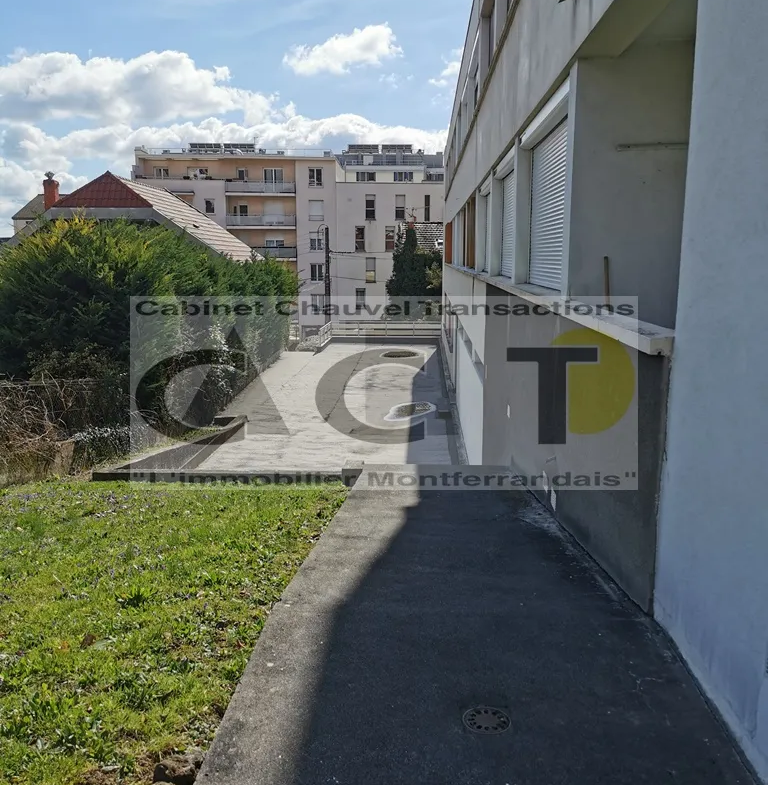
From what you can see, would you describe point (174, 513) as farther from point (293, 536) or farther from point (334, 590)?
point (334, 590)

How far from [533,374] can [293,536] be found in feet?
9.27

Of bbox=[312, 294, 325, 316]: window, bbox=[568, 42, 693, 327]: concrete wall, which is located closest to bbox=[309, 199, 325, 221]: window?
bbox=[312, 294, 325, 316]: window

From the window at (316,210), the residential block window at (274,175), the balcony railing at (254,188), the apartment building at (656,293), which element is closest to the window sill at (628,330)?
the apartment building at (656,293)

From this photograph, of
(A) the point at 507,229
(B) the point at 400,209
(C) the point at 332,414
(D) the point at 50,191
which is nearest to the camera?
(A) the point at 507,229

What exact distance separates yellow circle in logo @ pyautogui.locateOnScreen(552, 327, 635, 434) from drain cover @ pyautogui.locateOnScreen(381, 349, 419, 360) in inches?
800

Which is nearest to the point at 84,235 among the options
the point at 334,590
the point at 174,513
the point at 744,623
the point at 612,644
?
the point at 174,513

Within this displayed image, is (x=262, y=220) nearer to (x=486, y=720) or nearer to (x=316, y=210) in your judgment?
(x=316, y=210)

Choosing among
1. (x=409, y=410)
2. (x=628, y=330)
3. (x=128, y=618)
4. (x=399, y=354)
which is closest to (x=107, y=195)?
(x=409, y=410)

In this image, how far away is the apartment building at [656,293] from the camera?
2693mm

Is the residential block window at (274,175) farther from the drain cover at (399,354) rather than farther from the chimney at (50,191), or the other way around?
the drain cover at (399,354)

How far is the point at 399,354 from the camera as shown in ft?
88.6

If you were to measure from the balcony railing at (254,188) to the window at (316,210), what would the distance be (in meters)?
1.66

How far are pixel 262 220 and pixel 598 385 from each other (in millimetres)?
49343

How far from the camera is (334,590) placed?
15.2ft
